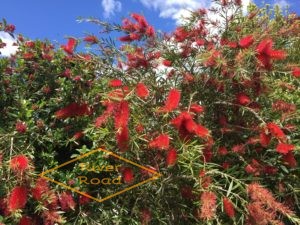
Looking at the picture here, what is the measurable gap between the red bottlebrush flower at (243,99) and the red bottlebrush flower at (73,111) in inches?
46.2

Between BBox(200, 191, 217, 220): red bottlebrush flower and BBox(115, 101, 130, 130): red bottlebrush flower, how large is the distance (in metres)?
0.67

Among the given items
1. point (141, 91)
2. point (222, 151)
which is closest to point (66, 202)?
point (141, 91)

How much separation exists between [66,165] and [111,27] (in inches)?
56.6

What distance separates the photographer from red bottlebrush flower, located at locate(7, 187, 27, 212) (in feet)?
10.1

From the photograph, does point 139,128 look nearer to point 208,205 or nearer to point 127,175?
point 127,175

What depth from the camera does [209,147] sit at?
3.70 meters

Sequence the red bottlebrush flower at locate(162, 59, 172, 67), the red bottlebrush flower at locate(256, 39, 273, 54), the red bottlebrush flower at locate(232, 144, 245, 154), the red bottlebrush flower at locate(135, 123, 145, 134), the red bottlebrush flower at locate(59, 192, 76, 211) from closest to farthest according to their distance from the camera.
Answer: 1. the red bottlebrush flower at locate(59, 192, 76, 211)
2. the red bottlebrush flower at locate(135, 123, 145, 134)
3. the red bottlebrush flower at locate(256, 39, 273, 54)
4. the red bottlebrush flower at locate(232, 144, 245, 154)
5. the red bottlebrush flower at locate(162, 59, 172, 67)

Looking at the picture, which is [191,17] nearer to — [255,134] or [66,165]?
[255,134]

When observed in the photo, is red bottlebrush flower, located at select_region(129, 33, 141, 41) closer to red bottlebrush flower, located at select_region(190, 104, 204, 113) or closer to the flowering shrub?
the flowering shrub

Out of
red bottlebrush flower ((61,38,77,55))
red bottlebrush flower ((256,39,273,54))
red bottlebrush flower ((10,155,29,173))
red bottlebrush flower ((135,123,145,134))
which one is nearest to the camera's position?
Answer: red bottlebrush flower ((10,155,29,173))

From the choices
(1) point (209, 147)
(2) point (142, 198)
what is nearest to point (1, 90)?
(2) point (142, 198)

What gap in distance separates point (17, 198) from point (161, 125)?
3.67 feet

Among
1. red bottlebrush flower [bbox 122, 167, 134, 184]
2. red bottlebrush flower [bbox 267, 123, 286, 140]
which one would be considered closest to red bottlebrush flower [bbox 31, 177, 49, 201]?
red bottlebrush flower [bbox 122, 167, 134, 184]

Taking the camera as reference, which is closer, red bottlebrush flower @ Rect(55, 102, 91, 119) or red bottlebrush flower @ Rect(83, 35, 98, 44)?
red bottlebrush flower @ Rect(55, 102, 91, 119)
